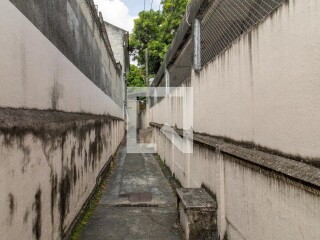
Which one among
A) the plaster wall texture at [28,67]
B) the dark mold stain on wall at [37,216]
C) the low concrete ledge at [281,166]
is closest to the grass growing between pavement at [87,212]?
the dark mold stain on wall at [37,216]

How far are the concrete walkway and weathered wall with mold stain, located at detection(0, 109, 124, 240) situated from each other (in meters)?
0.59

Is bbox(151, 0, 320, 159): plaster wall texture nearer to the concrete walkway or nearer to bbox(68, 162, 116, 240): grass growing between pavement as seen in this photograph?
the concrete walkway

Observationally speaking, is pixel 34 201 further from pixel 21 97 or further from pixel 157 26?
pixel 157 26

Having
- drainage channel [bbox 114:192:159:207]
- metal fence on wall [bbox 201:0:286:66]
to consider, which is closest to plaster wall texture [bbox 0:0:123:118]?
metal fence on wall [bbox 201:0:286:66]

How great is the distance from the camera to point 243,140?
10.7ft


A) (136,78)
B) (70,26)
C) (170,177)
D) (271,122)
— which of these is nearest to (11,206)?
(271,122)

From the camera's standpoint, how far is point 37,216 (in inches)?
109

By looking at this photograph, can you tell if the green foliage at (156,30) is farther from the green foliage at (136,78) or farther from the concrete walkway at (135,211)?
the concrete walkway at (135,211)

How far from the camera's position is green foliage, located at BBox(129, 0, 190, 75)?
29.9 metres

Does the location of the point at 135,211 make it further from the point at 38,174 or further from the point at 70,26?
the point at 70,26

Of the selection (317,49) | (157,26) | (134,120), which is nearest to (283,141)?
(317,49)

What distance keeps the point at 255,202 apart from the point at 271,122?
774 millimetres

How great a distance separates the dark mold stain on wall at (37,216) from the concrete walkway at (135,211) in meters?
1.67

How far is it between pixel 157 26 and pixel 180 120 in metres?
25.6
